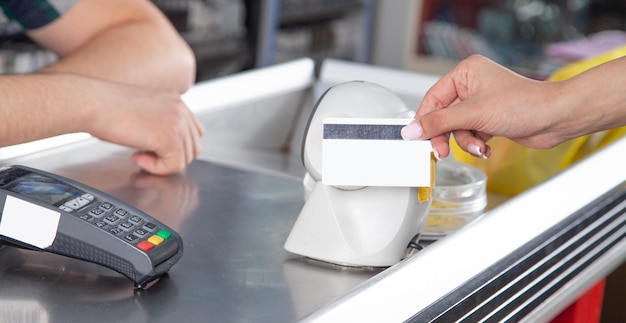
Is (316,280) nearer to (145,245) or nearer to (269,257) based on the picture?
(269,257)

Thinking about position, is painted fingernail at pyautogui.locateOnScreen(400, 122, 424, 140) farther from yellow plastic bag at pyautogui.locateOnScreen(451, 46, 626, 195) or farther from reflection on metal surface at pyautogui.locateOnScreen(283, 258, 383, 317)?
yellow plastic bag at pyautogui.locateOnScreen(451, 46, 626, 195)

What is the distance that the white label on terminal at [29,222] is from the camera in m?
0.90

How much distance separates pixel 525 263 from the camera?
115cm

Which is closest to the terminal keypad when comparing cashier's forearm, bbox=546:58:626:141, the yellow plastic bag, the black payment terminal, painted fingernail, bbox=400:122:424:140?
the black payment terminal

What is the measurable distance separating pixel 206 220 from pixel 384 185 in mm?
283

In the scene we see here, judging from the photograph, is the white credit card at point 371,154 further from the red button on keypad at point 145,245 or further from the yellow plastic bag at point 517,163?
the yellow plastic bag at point 517,163

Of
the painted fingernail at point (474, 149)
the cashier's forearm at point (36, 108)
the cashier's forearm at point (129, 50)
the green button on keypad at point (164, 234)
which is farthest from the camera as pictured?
the cashier's forearm at point (129, 50)

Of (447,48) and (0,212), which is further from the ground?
(0,212)

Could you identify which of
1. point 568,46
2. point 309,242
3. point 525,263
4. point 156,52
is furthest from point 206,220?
point 568,46

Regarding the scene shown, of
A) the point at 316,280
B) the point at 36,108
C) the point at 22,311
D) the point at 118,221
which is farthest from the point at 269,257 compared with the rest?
the point at 36,108

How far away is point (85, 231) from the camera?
897 millimetres

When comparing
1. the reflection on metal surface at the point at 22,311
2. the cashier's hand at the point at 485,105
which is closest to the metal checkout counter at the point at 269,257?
the reflection on metal surface at the point at 22,311

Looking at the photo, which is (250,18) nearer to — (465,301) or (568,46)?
(568,46)

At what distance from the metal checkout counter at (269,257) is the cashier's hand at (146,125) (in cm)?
3
